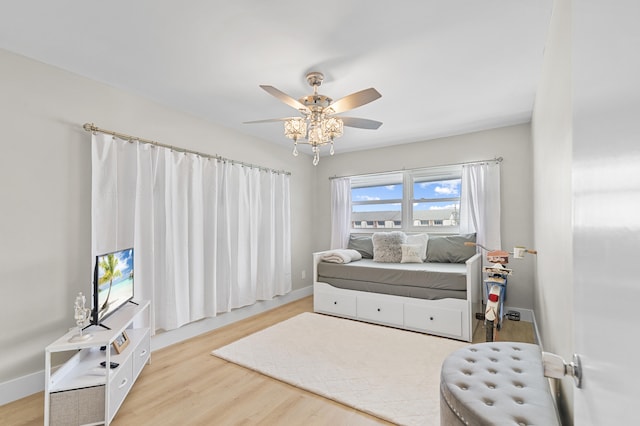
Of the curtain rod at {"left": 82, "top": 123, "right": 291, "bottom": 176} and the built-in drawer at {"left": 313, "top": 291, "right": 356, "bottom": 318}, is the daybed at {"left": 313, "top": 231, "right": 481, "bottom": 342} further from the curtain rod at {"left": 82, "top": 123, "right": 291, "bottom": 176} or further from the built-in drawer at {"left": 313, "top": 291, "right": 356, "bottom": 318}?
the curtain rod at {"left": 82, "top": 123, "right": 291, "bottom": 176}

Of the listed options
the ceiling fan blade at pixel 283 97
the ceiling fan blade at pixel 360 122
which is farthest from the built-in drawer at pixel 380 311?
the ceiling fan blade at pixel 283 97

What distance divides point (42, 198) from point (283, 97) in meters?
2.01

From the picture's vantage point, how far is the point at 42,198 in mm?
2297

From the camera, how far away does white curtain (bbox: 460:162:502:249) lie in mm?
3836

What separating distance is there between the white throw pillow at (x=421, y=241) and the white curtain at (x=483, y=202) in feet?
1.76

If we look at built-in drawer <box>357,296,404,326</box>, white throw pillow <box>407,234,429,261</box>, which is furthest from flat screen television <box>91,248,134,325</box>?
white throw pillow <box>407,234,429,261</box>

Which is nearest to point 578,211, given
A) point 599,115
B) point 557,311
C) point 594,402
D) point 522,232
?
point 599,115

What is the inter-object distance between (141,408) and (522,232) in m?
4.25

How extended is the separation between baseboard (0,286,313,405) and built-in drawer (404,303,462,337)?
1946 millimetres

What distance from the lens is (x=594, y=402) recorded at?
54cm

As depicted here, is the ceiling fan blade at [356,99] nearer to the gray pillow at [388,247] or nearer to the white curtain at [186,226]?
the white curtain at [186,226]

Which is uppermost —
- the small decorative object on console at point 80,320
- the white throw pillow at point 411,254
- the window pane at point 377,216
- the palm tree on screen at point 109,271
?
the window pane at point 377,216

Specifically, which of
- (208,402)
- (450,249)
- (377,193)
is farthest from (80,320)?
(377,193)

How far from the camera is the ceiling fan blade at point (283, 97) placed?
2116 mm
